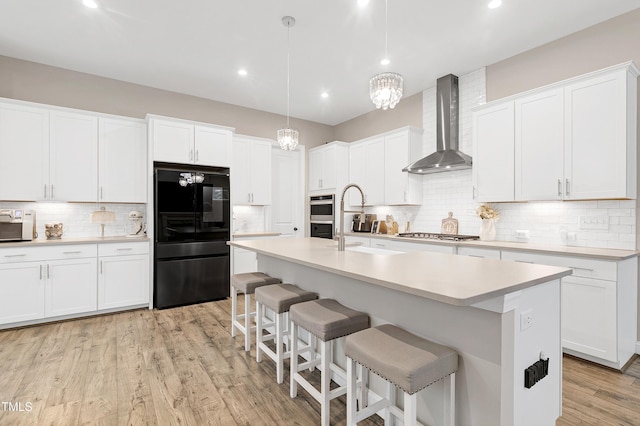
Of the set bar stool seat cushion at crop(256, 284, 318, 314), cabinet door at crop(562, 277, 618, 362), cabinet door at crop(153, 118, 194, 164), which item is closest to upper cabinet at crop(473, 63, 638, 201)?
cabinet door at crop(562, 277, 618, 362)

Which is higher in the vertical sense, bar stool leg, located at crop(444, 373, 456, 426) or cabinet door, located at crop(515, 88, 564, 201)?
cabinet door, located at crop(515, 88, 564, 201)

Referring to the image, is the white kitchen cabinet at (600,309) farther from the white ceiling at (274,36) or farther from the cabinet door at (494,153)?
the white ceiling at (274,36)

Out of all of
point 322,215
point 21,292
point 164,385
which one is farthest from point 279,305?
point 322,215

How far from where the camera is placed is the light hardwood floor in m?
1.94

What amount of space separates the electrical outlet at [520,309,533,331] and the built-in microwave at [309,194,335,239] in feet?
13.6

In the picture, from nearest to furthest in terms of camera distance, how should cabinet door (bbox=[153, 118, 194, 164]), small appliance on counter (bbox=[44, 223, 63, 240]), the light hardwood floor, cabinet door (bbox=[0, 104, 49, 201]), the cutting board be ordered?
the light hardwood floor, cabinet door (bbox=[0, 104, 49, 201]), small appliance on counter (bbox=[44, 223, 63, 240]), cabinet door (bbox=[153, 118, 194, 164]), the cutting board

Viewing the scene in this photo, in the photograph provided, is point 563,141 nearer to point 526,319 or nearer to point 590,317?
point 590,317

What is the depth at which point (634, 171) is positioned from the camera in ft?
8.99

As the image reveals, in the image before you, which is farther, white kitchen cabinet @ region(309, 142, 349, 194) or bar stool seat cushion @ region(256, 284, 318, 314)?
white kitchen cabinet @ region(309, 142, 349, 194)

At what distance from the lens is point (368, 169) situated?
5285mm

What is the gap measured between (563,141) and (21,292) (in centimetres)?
577

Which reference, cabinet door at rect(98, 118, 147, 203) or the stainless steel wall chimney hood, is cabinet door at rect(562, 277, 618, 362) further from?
cabinet door at rect(98, 118, 147, 203)

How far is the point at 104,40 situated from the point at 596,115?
487 centimetres

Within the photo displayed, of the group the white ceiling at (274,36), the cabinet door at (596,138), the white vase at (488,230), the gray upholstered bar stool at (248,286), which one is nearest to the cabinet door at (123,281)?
the gray upholstered bar stool at (248,286)
